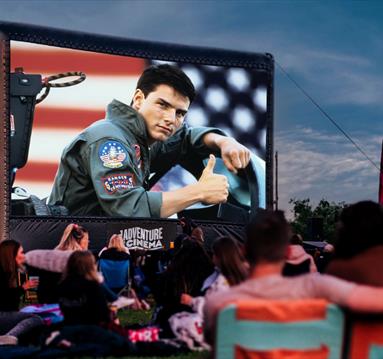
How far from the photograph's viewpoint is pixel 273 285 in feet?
11.1

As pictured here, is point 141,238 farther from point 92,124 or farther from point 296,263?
point 296,263

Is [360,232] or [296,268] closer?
[360,232]

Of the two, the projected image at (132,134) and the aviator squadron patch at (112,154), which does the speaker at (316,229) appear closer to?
the projected image at (132,134)

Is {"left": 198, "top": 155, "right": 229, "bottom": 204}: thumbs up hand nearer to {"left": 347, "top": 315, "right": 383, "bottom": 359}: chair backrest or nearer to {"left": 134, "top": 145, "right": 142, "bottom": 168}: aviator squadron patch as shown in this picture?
{"left": 134, "top": 145, "right": 142, "bottom": 168}: aviator squadron patch

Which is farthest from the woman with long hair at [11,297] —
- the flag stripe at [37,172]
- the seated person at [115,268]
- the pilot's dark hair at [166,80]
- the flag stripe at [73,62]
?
the pilot's dark hair at [166,80]

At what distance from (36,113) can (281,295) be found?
43.7 feet

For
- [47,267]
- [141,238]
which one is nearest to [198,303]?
[47,267]

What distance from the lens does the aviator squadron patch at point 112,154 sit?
640 inches

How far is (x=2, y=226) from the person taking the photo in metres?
15.1

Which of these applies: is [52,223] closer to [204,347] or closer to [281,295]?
[204,347]

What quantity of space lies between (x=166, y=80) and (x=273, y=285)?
14.6 meters

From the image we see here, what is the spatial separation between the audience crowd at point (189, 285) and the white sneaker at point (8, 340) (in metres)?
0.01

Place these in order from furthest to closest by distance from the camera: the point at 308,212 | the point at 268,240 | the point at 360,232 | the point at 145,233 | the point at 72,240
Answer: the point at 308,212 → the point at 145,233 → the point at 72,240 → the point at 360,232 → the point at 268,240

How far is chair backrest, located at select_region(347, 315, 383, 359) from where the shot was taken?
342 cm
